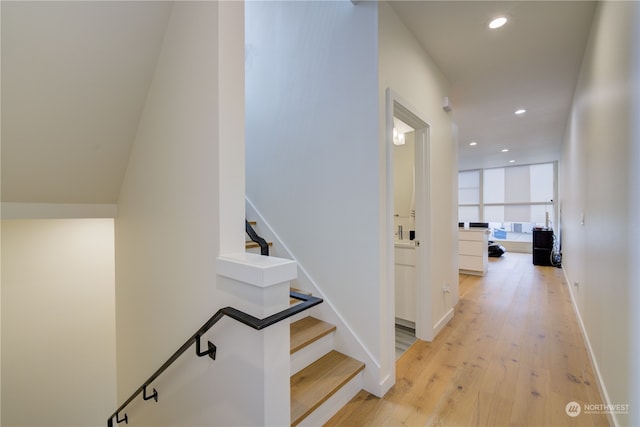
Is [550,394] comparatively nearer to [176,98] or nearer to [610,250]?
[610,250]

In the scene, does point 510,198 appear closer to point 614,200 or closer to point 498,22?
point 498,22

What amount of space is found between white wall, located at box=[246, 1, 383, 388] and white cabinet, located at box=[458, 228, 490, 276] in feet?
→ 13.4

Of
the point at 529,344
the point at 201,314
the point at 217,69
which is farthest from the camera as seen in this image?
the point at 529,344

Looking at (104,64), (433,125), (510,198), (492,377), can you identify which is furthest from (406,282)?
(510,198)

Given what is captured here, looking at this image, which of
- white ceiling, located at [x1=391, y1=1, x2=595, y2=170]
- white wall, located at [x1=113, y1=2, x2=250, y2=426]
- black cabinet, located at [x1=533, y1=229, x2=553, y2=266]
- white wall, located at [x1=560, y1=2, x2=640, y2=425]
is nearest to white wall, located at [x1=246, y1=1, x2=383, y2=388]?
white ceiling, located at [x1=391, y1=1, x2=595, y2=170]

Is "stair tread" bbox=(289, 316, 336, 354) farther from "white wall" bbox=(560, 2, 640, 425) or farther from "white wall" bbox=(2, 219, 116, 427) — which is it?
"white wall" bbox=(2, 219, 116, 427)

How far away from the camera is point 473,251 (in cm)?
521

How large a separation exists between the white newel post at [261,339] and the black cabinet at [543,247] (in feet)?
24.6

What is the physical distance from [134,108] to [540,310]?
4.86 m

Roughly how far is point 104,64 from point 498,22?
2.94 m

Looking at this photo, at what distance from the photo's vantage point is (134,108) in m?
1.84

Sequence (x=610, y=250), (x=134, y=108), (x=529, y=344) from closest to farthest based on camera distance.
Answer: (x=610, y=250)
(x=134, y=108)
(x=529, y=344)

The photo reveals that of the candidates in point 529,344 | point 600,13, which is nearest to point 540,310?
point 529,344

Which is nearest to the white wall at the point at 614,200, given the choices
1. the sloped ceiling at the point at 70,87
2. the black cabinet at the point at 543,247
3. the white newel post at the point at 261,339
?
the white newel post at the point at 261,339
